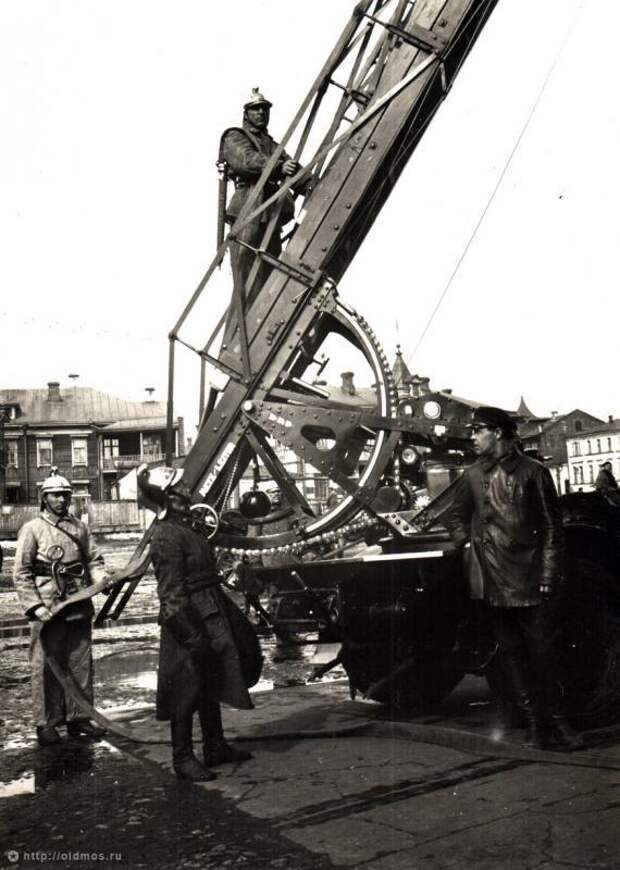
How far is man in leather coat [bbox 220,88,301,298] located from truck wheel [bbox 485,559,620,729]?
2780 mm

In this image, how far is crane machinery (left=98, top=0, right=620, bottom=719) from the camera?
589 cm

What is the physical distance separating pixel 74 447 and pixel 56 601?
2523 inches

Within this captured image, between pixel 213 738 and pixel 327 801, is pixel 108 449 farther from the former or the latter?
pixel 327 801

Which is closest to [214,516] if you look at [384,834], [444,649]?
[444,649]

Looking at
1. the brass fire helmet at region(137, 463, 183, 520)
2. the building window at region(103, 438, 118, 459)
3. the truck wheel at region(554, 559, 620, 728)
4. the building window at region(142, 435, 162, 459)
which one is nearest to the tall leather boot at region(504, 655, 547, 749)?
the truck wheel at region(554, 559, 620, 728)

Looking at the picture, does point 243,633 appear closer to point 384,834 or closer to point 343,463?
point 343,463

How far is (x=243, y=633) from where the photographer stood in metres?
5.68

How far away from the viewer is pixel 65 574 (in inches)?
271

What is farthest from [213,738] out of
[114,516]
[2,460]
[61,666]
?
[2,460]

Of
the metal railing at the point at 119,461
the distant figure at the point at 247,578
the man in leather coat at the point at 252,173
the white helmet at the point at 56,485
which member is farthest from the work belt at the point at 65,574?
the metal railing at the point at 119,461

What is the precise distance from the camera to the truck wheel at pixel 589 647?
5.89 metres

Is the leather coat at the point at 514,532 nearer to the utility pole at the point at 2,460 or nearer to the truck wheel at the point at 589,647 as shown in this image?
the truck wheel at the point at 589,647

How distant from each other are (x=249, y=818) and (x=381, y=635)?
1914 mm

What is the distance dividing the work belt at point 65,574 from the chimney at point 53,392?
67.0 m
